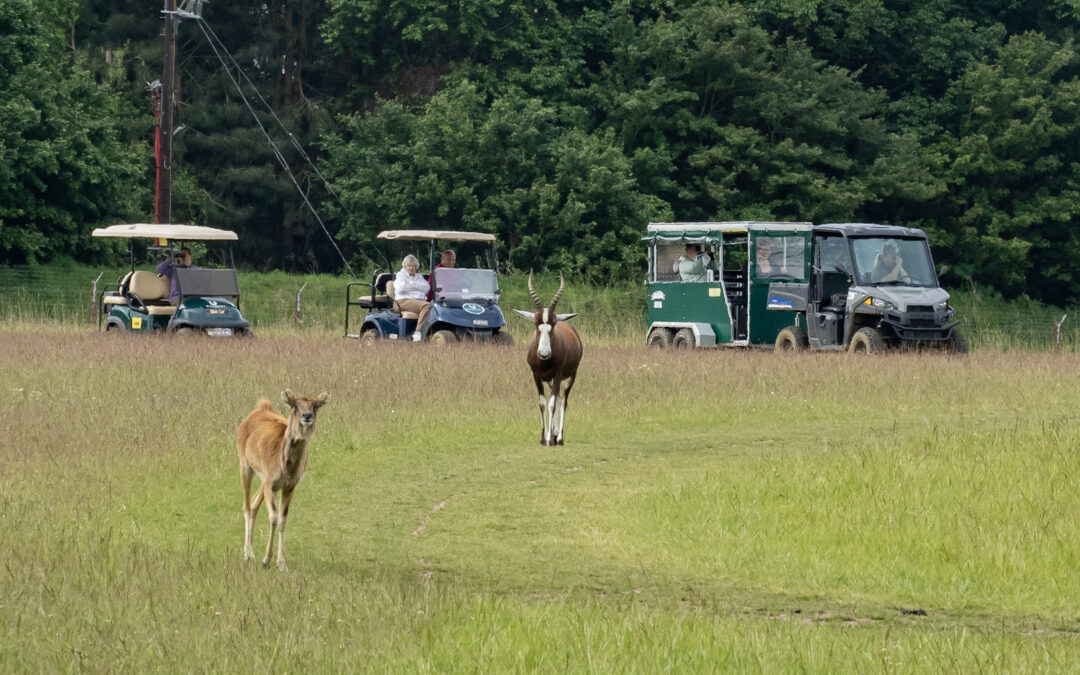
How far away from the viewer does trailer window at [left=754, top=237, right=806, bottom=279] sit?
30.3 m

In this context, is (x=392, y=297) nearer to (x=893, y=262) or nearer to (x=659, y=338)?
(x=659, y=338)

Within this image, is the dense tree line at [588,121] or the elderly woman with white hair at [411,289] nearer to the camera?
the elderly woman with white hair at [411,289]

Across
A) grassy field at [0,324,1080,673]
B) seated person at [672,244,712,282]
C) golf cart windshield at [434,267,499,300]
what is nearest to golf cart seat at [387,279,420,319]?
golf cart windshield at [434,267,499,300]

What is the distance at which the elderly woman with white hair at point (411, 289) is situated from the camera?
29.3m

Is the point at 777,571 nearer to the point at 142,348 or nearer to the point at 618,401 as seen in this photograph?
the point at 618,401

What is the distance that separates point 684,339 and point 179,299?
921 cm

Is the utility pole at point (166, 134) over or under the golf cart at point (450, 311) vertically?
over

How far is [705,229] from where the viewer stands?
31.0m

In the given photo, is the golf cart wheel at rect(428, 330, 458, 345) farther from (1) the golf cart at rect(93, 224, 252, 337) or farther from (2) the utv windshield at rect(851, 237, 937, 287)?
(2) the utv windshield at rect(851, 237, 937, 287)

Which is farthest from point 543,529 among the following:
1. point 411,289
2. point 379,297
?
point 379,297

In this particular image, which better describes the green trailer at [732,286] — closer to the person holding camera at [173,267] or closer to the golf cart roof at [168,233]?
the golf cart roof at [168,233]

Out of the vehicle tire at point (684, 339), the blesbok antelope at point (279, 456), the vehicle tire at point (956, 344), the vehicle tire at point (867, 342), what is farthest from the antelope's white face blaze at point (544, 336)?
the vehicle tire at point (684, 339)

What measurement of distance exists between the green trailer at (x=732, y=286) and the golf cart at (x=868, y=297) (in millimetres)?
285

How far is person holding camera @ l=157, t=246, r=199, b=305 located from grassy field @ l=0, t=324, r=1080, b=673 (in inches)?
310
